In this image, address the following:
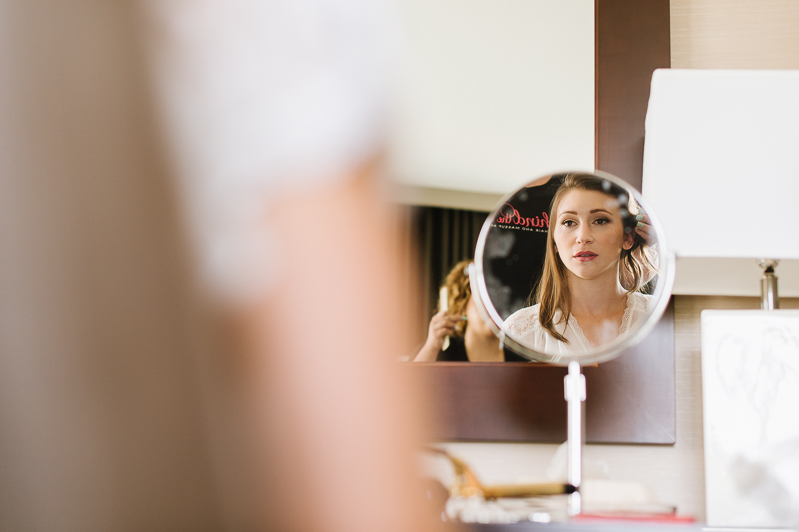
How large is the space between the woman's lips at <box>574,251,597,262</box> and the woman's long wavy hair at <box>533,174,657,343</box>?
0.8 inches

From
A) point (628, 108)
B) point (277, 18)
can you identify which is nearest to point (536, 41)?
point (628, 108)

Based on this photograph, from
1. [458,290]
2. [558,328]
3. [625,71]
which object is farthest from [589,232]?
[625,71]

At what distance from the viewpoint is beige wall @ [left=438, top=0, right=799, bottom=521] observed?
886 millimetres

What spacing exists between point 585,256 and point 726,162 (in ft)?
0.63

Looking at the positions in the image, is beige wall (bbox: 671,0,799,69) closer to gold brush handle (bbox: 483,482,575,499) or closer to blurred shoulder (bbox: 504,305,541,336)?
blurred shoulder (bbox: 504,305,541,336)

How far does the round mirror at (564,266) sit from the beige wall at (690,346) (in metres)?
0.27

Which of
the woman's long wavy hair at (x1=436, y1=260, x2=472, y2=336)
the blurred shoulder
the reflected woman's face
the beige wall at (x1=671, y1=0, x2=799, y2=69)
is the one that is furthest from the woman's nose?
the beige wall at (x1=671, y1=0, x2=799, y2=69)

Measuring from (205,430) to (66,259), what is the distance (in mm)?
57

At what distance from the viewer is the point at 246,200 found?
0.17m

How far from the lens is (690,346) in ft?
2.99

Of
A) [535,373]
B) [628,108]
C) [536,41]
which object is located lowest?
[535,373]

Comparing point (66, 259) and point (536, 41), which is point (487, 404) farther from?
point (66, 259)

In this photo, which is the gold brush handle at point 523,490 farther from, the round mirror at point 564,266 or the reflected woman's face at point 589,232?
the reflected woman's face at point 589,232

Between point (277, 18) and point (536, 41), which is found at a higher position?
point (536, 41)
